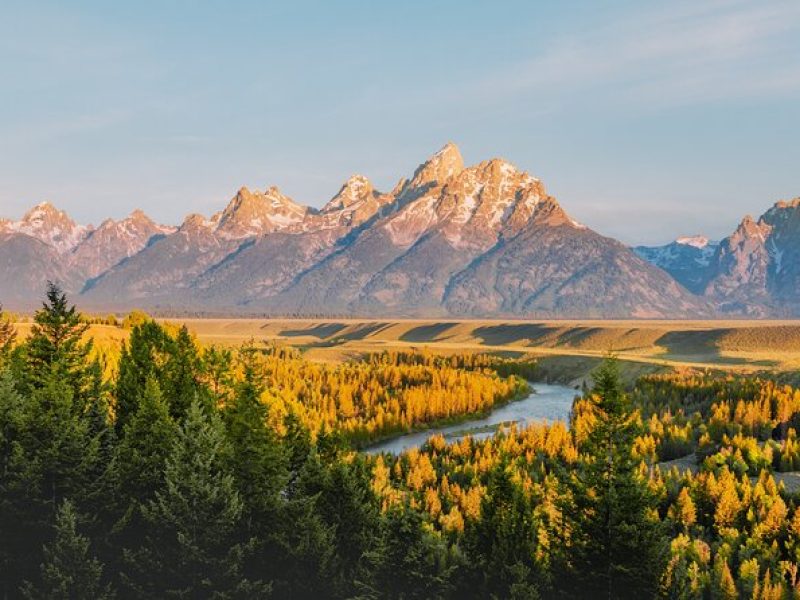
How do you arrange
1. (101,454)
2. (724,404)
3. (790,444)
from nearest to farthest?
1. (101,454)
2. (790,444)
3. (724,404)

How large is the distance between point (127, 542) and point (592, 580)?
34.3 m

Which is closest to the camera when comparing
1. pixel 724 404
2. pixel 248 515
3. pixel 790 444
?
pixel 248 515

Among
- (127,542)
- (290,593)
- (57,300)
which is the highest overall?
(57,300)

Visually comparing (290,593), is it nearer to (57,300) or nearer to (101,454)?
(101,454)

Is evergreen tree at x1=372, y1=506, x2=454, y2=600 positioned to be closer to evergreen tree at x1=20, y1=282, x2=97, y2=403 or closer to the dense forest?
the dense forest

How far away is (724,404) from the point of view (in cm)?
14900

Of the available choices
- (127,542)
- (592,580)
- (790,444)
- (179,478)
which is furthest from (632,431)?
(790,444)

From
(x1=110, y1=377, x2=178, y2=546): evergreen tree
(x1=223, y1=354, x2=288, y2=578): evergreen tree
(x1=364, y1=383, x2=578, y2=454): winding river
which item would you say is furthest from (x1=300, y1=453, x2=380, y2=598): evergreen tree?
(x1=364, y1=383, x2=578, y2=454): winding river

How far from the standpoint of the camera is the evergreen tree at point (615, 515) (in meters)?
41.2

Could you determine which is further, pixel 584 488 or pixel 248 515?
pixel 248 515

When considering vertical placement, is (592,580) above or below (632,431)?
below

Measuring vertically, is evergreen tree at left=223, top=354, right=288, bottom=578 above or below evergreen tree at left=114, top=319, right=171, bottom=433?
A: below

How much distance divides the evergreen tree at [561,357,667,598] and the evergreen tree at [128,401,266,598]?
23.1 meters

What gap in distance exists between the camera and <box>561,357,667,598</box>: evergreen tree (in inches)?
1620
